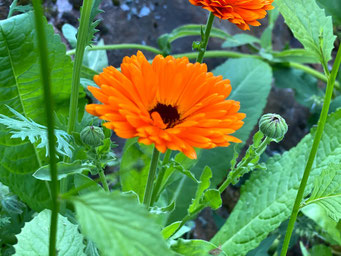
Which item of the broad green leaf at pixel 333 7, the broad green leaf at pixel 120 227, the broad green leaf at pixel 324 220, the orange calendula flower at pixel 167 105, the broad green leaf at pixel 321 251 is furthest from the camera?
the broad green leaf at pixel 333 7

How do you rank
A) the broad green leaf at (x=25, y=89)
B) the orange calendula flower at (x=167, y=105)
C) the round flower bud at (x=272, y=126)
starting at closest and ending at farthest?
the orange calendula flower at (x=167, y=105) < the round flower bud at (x=272, y=126) < the broad green leaf at (x=25, y=89)

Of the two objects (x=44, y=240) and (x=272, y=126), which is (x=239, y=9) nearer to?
(x=272, y=126)

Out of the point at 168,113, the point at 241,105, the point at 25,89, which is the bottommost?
the point at 168,113

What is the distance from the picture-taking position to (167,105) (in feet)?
1.91

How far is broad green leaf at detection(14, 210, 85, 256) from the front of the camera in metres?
0.59

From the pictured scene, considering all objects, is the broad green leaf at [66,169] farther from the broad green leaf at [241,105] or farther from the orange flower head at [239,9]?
the broad green leaf at [241,105]

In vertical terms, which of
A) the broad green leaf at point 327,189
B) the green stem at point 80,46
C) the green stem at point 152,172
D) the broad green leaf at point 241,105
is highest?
the broad green leaf at point 241,105

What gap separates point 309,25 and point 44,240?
47 cm

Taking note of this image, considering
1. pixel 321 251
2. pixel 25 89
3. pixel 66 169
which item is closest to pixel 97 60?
pixel 25 89

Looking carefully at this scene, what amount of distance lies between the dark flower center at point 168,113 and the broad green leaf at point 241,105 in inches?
13.6

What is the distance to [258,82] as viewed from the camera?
3.81ft

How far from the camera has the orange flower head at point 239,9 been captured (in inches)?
23.0

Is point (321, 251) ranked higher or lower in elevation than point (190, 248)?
higher

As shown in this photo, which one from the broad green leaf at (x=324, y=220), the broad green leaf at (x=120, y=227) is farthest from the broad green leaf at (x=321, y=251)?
the broad green leaf at (x=120, y=227)
